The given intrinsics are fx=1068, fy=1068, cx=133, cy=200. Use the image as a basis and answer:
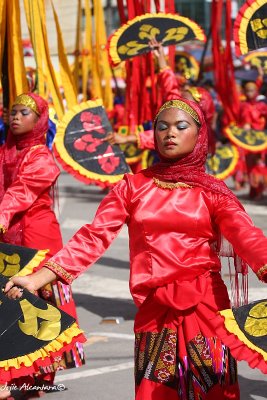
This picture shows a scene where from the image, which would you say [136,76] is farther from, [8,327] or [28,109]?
[8,327]

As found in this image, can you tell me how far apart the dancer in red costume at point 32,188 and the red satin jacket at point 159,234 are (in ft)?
5.04

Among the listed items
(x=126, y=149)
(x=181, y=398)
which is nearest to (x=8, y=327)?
(x=181, y=398)

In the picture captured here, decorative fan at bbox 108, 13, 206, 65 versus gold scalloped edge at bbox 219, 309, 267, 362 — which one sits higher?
decorative fan at bbox 108, 13, 206, 65

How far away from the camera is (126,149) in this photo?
12.2 metres

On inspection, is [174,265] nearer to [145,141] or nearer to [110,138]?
[145,141]

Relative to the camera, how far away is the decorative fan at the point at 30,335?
405cm

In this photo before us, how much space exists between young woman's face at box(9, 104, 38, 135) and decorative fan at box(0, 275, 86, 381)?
1.87 meters

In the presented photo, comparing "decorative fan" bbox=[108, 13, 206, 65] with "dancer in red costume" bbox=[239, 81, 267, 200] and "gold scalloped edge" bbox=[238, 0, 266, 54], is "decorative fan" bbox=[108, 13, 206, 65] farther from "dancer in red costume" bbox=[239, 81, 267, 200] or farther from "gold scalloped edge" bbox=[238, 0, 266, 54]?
"dancer in red costume" bbox=[239, 81, 267, 200]

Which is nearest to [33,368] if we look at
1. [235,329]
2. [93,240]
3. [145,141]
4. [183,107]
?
[93,240]

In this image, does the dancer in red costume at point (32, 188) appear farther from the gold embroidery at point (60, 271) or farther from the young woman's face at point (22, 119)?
the gold embroidery at point (60, 271)

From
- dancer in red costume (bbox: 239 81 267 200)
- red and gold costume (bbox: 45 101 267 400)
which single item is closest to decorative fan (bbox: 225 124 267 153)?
dancer in red costume (bbox: 239 81 267 200)

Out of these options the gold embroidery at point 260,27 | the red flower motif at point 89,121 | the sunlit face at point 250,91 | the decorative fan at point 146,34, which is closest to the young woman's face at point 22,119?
the red flower motif at point 89,121

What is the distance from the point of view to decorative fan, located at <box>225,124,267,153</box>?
13486 mm

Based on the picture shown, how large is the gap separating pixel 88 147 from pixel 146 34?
1300 mm
